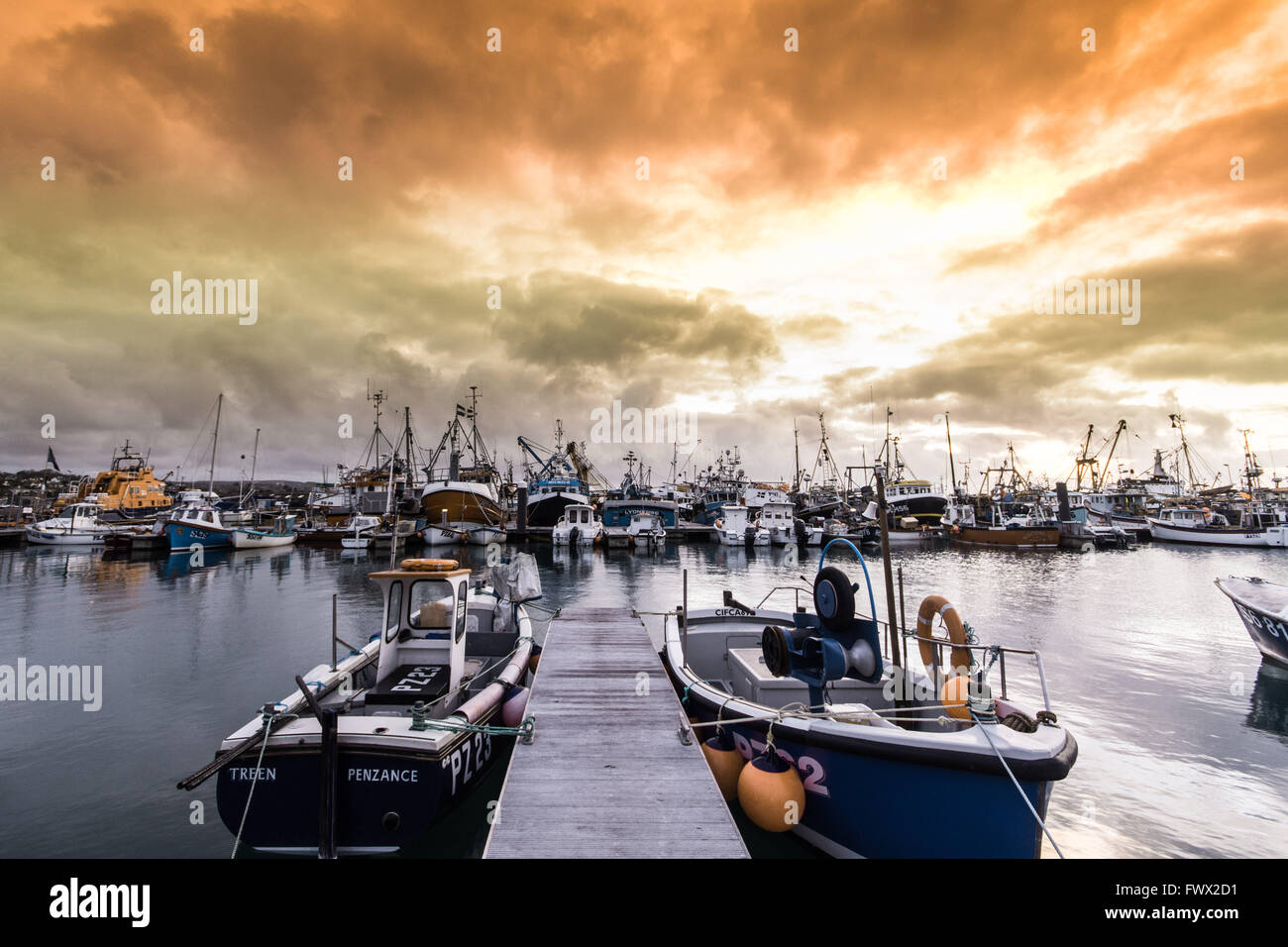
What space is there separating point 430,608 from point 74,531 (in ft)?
230

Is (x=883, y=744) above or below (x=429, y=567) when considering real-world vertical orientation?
below

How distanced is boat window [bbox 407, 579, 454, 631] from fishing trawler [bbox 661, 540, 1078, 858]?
4411 millimetres

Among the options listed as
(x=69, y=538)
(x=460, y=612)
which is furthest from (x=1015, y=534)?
(x=69, y=538)

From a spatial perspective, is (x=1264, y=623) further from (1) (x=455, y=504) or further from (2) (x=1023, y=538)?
(1) (x=455, y=504)

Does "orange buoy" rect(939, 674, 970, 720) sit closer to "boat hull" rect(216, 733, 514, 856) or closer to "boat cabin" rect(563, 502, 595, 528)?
"boat hull" rect(216, 733, 514, 856)

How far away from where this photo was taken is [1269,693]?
1345 cm

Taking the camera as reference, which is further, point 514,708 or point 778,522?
point 778,522

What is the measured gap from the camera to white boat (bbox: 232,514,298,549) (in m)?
51.8

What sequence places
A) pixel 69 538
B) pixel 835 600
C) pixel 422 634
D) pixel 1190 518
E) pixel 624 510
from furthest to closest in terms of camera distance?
pixel 1190 518 → pixel 624 510 → pixel 69 538 → pixel 422 634 → pixel 835 600

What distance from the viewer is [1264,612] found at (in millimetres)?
14820

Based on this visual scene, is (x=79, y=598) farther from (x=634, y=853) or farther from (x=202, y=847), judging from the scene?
(x=634, y=853)

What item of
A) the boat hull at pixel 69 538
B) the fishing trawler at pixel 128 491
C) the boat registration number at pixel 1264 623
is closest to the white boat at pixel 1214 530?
the boat registration number at pixel 1264 623

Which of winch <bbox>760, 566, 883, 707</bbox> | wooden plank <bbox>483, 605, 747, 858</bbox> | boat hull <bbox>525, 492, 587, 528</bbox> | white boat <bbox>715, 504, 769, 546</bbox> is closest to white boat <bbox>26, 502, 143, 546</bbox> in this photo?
boat hull <bbox>525, 492, 587, 528</bbox>
